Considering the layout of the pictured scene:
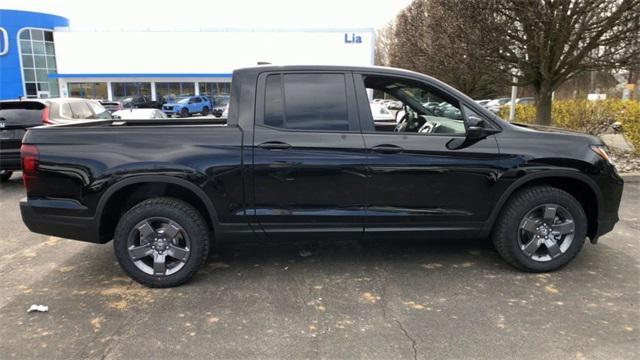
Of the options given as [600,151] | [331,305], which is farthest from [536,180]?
[331,305]

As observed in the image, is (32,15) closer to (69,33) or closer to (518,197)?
(69,33)

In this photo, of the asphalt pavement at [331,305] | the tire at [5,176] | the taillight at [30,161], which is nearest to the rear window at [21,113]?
the tire at [5,176]

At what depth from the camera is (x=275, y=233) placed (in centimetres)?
401

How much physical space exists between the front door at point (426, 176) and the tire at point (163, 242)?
147 centimetres

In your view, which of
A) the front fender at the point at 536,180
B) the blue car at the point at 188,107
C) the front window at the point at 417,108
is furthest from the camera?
the blue car at the point at 188,107

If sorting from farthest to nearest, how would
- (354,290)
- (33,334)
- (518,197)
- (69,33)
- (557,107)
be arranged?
(69,33), (557,107), (518,197), (354,290), (33,334)

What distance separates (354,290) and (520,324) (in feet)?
4.19

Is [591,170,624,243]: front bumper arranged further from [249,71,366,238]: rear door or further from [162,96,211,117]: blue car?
[162,96,211,117]: blue car

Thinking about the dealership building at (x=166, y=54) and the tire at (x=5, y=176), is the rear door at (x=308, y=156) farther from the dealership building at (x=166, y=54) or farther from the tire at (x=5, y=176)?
the dealership building at (x=166, y=54)

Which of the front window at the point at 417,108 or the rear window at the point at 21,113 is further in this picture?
the rear window at the point at 21,113

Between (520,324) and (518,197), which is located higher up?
(518,197)

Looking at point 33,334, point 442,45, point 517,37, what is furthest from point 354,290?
point 442,45

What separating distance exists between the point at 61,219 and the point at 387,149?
2.78 m

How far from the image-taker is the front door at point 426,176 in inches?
156
